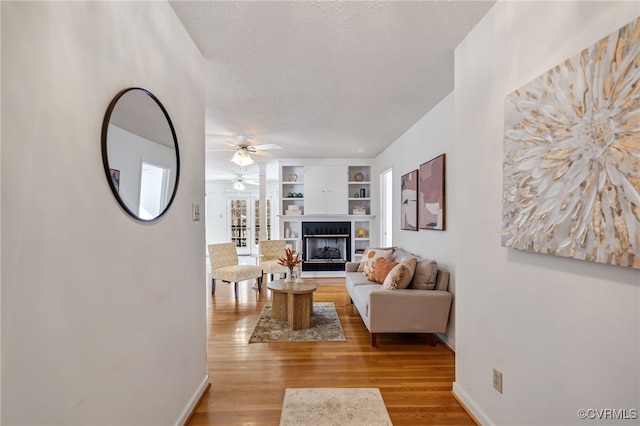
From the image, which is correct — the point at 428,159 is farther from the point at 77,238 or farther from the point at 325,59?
the point at 77,238

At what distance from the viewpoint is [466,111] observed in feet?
6.49

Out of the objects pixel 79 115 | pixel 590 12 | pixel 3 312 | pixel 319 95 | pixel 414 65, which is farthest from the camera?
pixel 319 95

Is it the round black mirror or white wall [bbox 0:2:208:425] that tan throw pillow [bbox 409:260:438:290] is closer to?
white wall [bbox 0:2:208:425]

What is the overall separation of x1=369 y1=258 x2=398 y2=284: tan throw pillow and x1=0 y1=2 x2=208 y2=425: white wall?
2.62 metres

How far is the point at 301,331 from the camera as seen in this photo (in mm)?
3279

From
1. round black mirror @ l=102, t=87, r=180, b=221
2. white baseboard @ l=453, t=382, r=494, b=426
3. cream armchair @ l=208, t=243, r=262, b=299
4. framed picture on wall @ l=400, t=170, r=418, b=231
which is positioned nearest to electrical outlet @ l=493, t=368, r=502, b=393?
white baseboard @ l=453, t=382, r=494, b=426

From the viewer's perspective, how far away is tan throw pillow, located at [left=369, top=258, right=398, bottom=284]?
367 centimetres

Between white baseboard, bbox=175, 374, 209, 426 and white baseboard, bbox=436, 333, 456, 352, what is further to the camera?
white baseboard, bbox=436, 333, 456, 352

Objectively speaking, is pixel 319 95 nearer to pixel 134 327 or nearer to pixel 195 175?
pixel 195 175

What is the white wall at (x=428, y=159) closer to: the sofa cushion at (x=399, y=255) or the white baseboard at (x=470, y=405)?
the sofa cushion at (x=399, y=255)

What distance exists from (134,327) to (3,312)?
0.62m

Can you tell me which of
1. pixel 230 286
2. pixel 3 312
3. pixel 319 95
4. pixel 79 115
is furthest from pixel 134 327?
pixel 230 286
